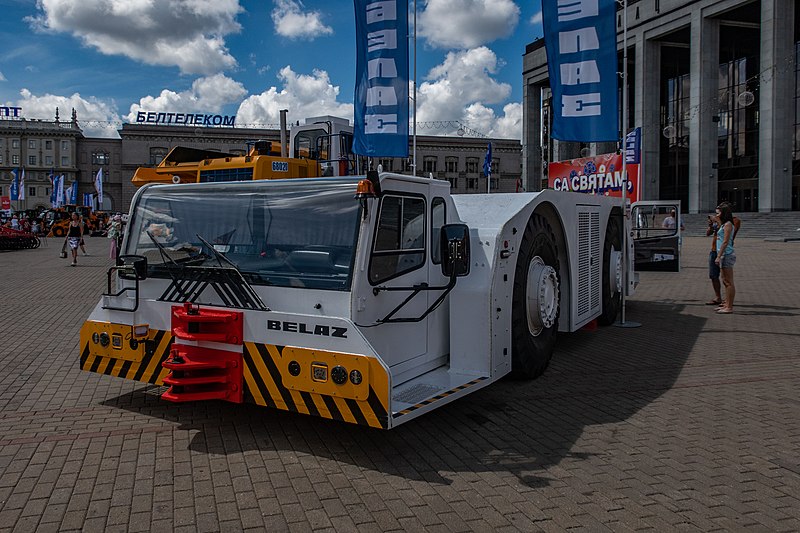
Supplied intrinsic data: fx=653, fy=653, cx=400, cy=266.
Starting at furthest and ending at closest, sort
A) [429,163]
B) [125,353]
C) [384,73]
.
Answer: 1. [429,163]
2. [384,73]
3. [125,353]

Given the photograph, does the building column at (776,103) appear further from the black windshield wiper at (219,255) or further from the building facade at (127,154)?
the black windshield wiper at (219,255)

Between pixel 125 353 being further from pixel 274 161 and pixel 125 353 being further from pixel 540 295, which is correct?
pixel 274 161

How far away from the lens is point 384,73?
12.0 meters

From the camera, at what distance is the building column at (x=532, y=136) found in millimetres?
60812

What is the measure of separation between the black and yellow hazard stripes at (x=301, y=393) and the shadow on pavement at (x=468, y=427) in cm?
37

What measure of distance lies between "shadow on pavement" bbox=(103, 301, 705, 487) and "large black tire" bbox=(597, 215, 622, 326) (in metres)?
2.29

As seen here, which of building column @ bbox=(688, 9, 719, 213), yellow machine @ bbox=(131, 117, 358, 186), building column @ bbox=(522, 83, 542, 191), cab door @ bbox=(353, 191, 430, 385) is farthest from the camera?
building column @ bbox=(522, 83, 542, 191)

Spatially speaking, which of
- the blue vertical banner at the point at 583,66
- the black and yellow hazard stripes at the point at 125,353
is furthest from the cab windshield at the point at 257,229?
the blue vertical banner at the point at 583,66

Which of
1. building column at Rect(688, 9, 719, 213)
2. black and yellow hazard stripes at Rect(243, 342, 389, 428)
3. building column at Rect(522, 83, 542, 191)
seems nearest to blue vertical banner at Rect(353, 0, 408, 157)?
black and yellow hazard stripes at Rect(243, 342, 389, 428)

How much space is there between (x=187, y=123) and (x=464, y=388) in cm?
8730

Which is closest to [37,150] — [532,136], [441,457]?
[532,136]

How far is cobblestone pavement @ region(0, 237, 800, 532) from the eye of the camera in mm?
3764

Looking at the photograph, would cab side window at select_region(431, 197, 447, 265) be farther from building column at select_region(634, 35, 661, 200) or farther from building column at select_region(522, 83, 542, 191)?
building column at select_region(522, 83, 542, 191)

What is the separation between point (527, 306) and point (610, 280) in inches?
159
